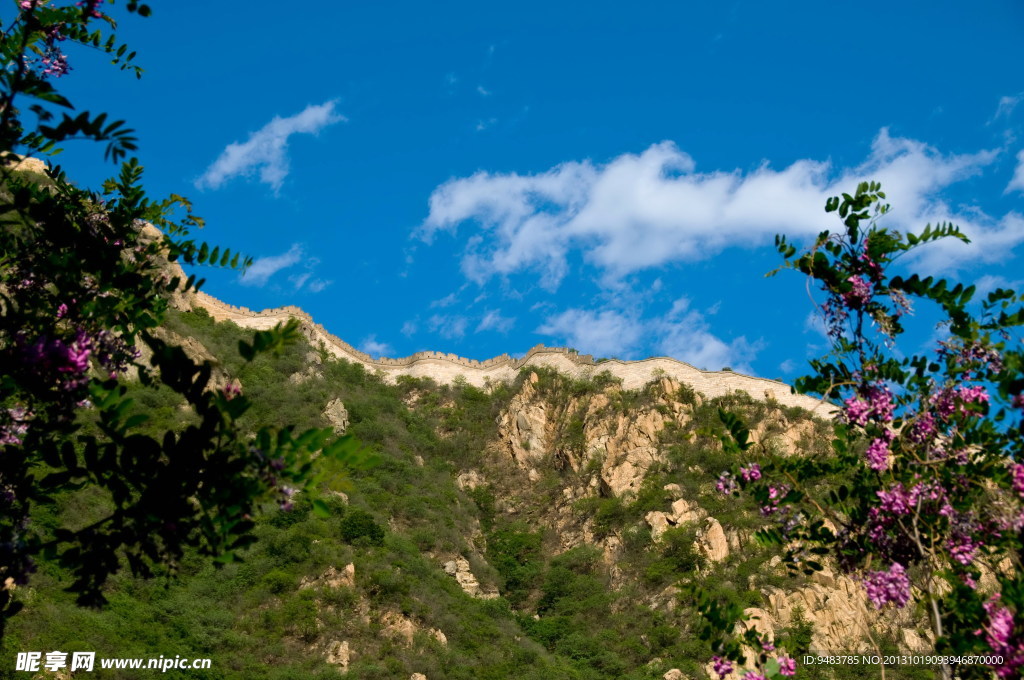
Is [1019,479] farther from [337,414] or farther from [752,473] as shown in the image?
[337,414]

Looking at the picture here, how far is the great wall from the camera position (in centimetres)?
4397

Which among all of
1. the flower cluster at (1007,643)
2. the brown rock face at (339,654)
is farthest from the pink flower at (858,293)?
the brown rock face at (339,654)

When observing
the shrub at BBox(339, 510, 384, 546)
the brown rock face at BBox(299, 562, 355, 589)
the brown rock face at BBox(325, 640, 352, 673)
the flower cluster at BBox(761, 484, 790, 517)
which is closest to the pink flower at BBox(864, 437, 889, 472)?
the flower cluster at BBox(761, 484, 790, 517)

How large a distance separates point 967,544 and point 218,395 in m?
3.95

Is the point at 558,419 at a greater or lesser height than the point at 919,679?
greater

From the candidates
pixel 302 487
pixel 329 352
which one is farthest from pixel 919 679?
pixel 329 352

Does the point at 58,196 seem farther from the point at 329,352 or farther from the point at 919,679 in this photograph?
the point at 329,352

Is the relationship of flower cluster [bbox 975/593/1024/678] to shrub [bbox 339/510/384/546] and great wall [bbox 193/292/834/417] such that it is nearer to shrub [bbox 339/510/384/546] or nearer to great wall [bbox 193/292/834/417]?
shrub [bbox 339/510/384/546]

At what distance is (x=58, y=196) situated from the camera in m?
5.56

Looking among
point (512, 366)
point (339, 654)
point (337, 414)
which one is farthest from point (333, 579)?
point (512, 366)

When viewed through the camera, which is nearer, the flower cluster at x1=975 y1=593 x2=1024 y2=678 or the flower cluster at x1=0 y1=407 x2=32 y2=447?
the flower cluster at x1=975 y1=593 x2=1024 y2=678

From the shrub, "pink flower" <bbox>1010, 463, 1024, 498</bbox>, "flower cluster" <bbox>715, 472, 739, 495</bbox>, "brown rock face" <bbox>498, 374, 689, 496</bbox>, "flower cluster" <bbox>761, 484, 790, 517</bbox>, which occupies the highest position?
"brown rock face" <bbox>498, 374, 689, 496</bbox>

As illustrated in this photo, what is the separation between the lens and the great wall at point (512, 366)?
4397cm

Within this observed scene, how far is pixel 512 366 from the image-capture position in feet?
Result: 171
